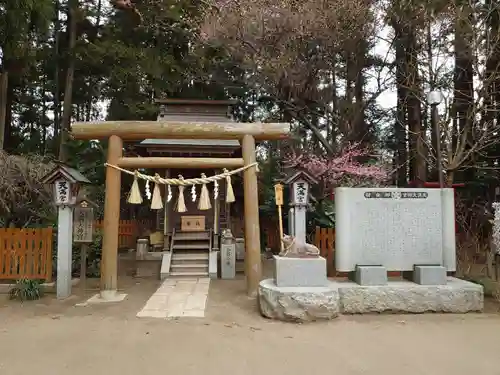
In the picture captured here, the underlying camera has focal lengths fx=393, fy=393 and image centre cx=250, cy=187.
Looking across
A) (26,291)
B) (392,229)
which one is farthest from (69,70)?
(392,229)

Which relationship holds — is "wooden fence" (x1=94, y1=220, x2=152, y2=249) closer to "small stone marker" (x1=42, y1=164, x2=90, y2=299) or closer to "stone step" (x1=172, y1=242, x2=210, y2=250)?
"stone step" (x1=172, y1=242, x2=210, y2=250)

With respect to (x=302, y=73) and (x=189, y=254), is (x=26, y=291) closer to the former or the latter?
(x=189, y=254)

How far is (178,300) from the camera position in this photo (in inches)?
294

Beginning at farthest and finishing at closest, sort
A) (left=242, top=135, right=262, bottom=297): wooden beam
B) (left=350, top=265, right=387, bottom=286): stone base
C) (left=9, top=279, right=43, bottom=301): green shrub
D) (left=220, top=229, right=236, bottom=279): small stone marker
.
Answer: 1. (left=220, top=229, right=236, bottom=279): small stone marker
2. (left=242, top=135, right=262, bottom=297): wooden beam
3. (left=9, top=279, right=43, bottom=301): green shrub
4. (left=350, top=265, right=387, bottom=286): stone base

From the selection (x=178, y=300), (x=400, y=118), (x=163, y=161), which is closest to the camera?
(x=178, y=300)

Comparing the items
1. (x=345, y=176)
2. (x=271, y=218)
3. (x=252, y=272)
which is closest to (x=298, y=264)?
(x=252, y=272)

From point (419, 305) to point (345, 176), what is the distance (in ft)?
25.7

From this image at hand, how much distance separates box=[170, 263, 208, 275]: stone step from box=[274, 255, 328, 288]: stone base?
4.48 metres

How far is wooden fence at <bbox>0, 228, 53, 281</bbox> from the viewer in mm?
8406

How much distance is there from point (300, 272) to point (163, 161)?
3642mm

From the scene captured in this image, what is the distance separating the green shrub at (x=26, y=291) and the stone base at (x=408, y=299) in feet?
18.7

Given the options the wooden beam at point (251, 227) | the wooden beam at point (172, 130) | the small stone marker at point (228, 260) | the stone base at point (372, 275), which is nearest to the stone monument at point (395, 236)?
the stone base at point (372, 275)

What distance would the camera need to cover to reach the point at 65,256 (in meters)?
7.64

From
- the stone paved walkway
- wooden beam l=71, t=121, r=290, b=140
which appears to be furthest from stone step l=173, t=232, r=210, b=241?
wooden beam l=71, t=121, r=290, b=140
